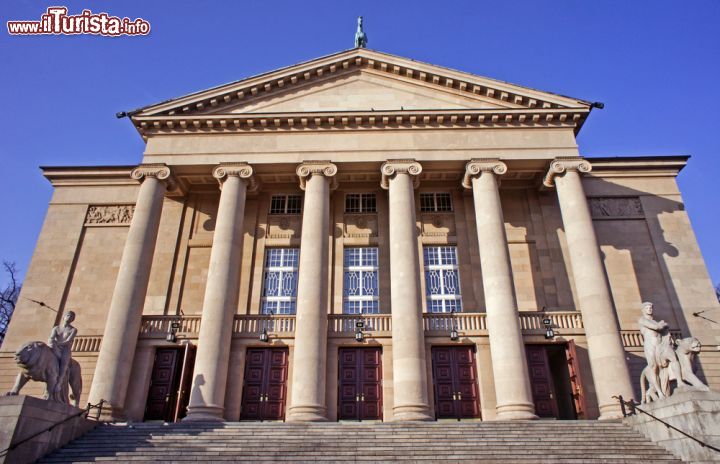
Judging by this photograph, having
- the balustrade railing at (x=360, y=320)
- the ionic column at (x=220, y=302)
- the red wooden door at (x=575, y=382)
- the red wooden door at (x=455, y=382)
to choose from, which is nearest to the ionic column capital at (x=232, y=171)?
the ionic column at (x=220, y=302)

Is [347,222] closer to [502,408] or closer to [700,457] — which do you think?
[502,408]

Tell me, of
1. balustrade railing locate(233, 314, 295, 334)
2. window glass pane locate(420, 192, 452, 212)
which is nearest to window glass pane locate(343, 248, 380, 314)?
balustrade railing locate(233, 314, 295, 334)

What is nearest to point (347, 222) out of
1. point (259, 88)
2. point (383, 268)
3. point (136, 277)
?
point (383, 268)

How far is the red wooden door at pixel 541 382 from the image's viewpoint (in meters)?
19.3

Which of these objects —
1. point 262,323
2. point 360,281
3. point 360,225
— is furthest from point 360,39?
point 262,323

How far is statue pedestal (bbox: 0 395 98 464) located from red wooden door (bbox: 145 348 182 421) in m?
5.41

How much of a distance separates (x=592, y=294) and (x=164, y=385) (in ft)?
55.4

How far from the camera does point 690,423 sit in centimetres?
1215

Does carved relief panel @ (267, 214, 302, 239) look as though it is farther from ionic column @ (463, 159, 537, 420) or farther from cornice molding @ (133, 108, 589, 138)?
ionic column @ (463, 159, 537, 420)

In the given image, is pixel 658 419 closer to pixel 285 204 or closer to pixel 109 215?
pixel 285 204

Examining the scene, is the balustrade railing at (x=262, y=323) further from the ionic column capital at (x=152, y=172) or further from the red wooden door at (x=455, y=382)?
the ionic column capital at (x=152, y=172)

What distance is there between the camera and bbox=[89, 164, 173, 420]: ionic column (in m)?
17.8

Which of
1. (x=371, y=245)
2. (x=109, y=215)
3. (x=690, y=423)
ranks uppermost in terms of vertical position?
(x=109, y=215)

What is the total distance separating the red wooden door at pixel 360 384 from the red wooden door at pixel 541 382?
19.7 ft
